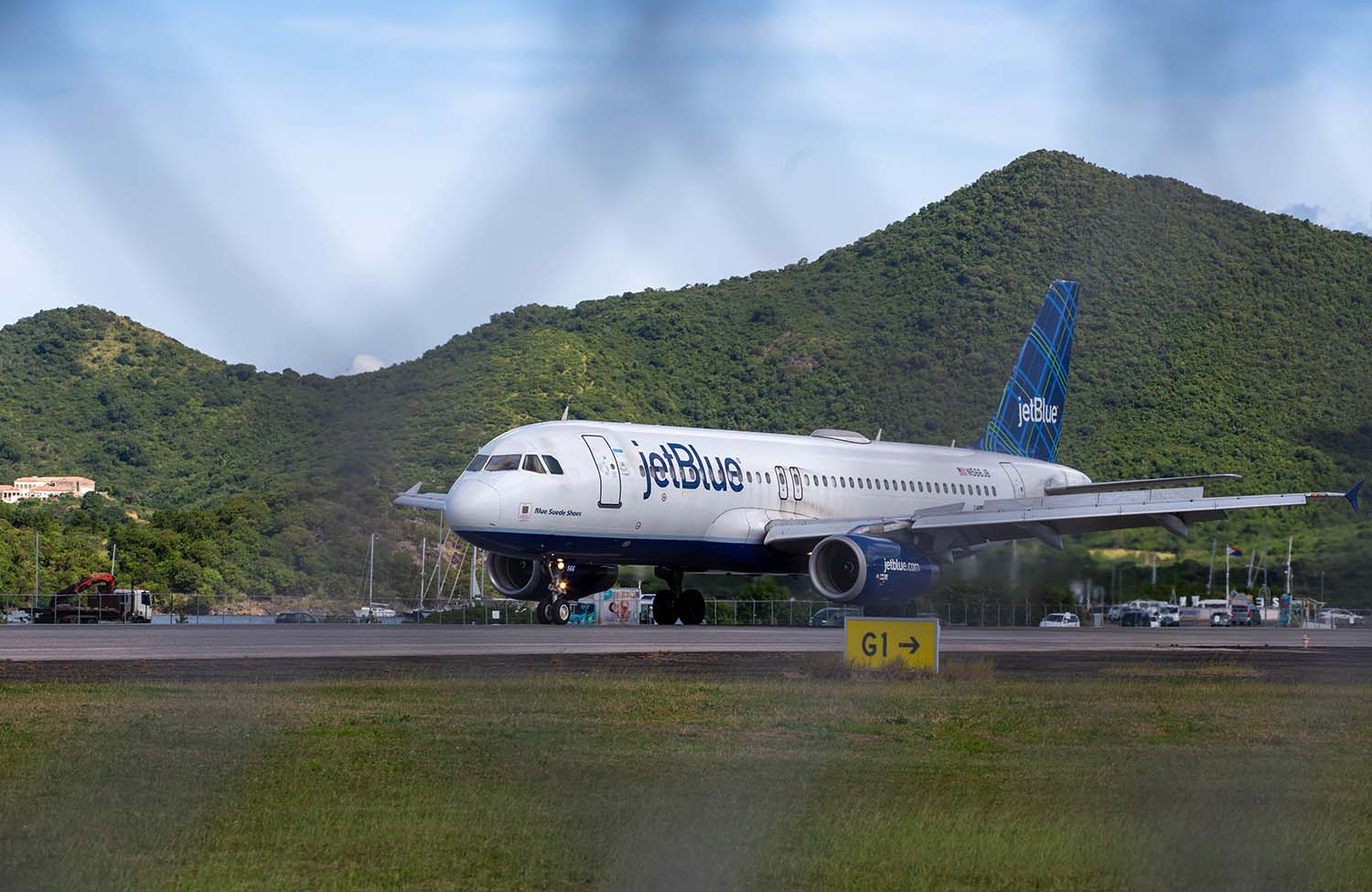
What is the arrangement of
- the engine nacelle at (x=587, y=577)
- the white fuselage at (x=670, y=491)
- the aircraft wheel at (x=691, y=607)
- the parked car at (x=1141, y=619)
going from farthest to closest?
the parked car at (x=1141, y=619) < the aircraft wheel at (x=691, y=607) < the engine nacelle at (x=587, y=577) < the white fuselage at (x=670, y=491)

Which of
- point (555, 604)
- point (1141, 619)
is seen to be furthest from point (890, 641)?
point (1141, 619)

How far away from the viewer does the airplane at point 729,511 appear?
37938 millimetres


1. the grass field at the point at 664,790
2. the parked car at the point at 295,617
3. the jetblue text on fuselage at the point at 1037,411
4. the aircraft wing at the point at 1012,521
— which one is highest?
the jetblue text on fuselage at the point at 1037,411

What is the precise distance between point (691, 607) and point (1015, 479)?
1441cm

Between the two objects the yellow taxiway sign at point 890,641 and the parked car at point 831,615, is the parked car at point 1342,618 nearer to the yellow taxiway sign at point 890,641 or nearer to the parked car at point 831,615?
the parked car at point 831,615

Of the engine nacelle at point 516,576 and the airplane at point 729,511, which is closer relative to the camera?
the airplane at point 729,511

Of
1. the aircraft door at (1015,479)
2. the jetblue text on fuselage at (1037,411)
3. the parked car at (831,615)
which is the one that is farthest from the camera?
the parked car at (831,615)

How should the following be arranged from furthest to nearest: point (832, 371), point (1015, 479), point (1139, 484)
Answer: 1. point (1015, 479)
2. point (1139, 484)
3. point (832, 371)

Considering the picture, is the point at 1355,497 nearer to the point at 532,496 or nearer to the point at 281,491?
the point at 532,496

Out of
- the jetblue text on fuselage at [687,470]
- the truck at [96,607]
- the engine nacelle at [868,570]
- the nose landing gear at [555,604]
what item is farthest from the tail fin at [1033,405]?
the truck at [96,607]

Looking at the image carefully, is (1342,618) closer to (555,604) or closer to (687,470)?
(687,470)

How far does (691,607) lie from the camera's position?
45.4 meters

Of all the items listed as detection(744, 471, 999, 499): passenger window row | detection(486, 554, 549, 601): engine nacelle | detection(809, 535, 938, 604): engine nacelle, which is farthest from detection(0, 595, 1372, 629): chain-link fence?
detection(809, 535, 938, 604): engine nacelle

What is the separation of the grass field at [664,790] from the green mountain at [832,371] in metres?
2.08
